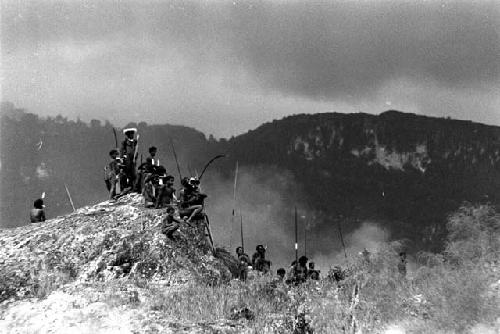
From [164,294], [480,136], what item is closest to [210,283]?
[164,294]

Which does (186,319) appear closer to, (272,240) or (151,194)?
(151,194)

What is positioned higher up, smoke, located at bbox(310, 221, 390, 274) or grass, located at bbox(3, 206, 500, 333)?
grass, located at bbox(3, 206, 500, 333)

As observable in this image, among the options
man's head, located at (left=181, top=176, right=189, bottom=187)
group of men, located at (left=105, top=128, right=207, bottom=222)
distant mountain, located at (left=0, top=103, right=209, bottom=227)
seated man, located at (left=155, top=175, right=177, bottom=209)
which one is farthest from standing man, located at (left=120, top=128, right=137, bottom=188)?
distant mountain, located at (left=0, top=103, right=209, bottom=227)

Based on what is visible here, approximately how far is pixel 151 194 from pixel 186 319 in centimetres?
501

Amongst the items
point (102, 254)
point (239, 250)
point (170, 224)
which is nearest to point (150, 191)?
point (170, 224)

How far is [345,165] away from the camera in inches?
3949

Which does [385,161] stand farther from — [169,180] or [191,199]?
[191,199]

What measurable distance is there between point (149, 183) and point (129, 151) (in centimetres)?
155

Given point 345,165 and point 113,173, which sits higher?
point 113,173

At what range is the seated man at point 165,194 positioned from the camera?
47.6 feet

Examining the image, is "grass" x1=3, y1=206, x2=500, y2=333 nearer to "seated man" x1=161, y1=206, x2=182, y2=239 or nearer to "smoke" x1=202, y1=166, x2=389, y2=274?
"seated man" x1=161, y1=206, x2=182, y2=239

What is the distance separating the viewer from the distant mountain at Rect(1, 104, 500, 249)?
85375 millimetres

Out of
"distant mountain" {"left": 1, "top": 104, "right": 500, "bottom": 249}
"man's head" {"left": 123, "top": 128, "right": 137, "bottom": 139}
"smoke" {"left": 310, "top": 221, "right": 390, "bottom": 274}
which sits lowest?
"smoke" {"left": 310, "top": 221, "right": 390, "bottom": 274}

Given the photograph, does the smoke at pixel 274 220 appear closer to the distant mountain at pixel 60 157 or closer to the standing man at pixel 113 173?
the distant mountain at pixel 60 157
